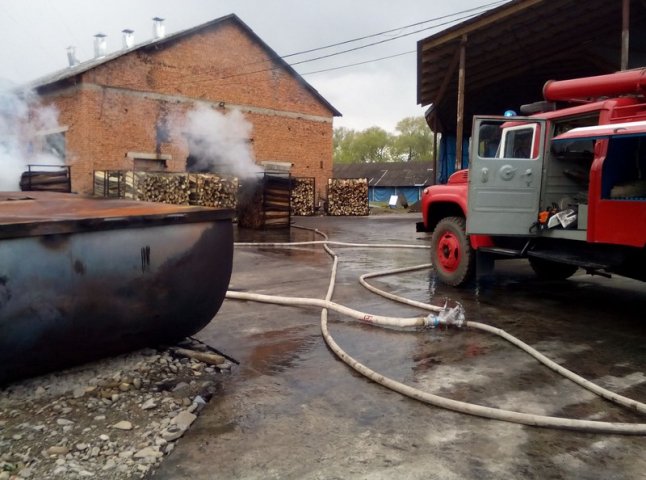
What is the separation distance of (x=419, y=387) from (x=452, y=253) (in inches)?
149

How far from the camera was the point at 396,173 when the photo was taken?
51.4 meters

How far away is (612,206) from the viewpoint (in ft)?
16.2

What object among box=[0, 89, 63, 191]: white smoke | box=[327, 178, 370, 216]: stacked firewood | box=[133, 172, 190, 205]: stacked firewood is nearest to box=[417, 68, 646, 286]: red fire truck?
box=[133, 172, 190, 205]: stacked firewood

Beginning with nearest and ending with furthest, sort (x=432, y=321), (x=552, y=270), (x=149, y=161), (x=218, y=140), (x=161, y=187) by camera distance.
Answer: (x=432, y=321), (x=552, y=270), (x=161, y=187), (x=149, y=161), (x=218, y=140)

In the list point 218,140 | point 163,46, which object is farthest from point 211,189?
point 163,46

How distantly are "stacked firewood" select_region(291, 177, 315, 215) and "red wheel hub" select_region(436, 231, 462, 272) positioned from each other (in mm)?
16115

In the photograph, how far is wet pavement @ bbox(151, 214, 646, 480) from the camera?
2.62 m

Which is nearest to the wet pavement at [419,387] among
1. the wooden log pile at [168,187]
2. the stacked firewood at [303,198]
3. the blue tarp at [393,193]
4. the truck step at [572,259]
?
the truck step at [572,259]

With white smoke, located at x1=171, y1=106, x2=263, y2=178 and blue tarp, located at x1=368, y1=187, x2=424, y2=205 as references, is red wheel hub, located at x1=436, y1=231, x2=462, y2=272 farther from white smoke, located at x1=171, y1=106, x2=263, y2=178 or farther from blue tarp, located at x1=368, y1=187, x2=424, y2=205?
blue tarp, located at x1=368, y1=187, x2=424, y2=205

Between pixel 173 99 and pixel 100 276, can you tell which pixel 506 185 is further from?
pixel 173 99

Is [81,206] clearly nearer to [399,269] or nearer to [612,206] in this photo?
[612,206]

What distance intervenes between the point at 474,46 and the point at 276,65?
12420 millimetres

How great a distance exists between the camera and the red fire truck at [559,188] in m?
5.00

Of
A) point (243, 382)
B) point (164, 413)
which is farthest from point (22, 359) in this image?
point (243, 382)
